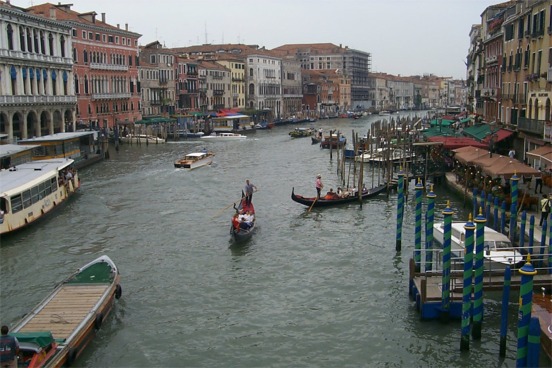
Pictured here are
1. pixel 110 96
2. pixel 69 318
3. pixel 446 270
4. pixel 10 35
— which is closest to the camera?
pixel 69 318

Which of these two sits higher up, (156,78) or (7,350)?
(156,78)

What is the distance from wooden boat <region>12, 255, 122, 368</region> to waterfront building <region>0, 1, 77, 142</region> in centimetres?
1981

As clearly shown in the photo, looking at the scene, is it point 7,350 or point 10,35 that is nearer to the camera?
point 7,350

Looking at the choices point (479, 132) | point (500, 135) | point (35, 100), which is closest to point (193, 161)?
point (35, 100)

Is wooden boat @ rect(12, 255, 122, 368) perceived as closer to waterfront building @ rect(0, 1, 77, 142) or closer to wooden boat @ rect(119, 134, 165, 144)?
waterfront building @ rect(0, 1, 77, 142)

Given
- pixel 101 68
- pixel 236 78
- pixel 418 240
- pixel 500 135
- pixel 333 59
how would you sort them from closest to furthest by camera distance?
pixel 418 240 < pixel 500 135 < pixel 101 68 < pixel 236 78 < pixel 333 59

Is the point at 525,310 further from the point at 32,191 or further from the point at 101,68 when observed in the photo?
the point at 101,68

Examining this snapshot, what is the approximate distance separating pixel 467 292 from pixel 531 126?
41.5 feet

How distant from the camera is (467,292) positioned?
27.5ft

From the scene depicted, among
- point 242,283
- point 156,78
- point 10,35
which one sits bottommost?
point 242,283

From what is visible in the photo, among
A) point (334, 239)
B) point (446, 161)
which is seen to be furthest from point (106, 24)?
point (334, 239)

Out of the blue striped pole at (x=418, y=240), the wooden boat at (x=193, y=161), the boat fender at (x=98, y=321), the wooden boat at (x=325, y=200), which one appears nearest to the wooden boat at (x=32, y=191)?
the boat fender at (x=98, y=321)

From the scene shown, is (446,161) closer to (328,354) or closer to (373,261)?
(373,261)

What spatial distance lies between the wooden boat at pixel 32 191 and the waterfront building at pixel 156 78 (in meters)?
29.1
